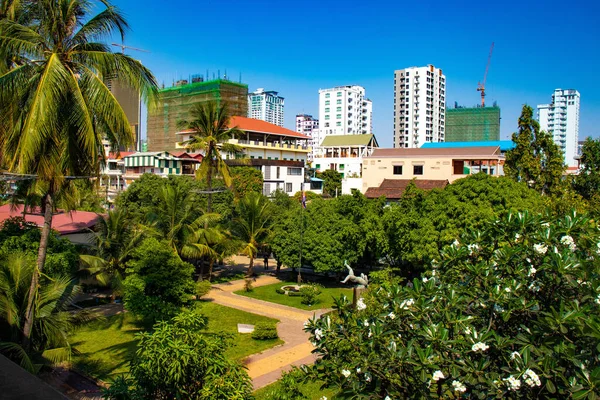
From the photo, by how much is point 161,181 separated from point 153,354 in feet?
89.3

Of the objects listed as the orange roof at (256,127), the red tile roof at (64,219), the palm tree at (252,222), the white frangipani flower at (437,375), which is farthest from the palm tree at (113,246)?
the orange roof at (256,127)

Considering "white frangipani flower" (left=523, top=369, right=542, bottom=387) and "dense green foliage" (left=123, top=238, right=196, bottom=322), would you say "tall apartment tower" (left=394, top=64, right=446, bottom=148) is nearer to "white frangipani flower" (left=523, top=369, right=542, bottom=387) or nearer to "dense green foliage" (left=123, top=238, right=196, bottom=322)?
"dense green foliage" (left=123, top=238, right=196, bottom=322)

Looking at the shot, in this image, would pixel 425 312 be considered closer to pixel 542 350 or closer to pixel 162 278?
pixel 542 350

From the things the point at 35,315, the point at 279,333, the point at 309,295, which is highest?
the point at 35,315

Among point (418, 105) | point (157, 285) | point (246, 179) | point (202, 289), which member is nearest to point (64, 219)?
point (202, 289)

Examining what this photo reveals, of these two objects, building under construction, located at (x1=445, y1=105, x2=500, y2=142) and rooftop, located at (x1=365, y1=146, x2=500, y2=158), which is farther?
building under construction, located at (x1=445, y1=105, x2=500, y2=142)

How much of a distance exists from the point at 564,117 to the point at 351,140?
4012 inches

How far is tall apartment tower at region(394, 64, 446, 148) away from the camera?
4226 inches

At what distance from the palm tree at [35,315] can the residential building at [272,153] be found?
114 feet

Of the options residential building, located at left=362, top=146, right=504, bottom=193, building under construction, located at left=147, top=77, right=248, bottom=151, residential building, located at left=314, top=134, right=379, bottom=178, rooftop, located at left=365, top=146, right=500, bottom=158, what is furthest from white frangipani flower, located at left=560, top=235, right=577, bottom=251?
residential building, located at left=314, top=134, right=379, bottom=178

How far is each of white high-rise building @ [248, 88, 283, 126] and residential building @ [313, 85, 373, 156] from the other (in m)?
64.9

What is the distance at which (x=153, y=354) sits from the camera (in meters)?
7.13

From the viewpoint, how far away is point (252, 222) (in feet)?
89.5

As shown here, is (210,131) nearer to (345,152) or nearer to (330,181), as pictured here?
(330,181)
